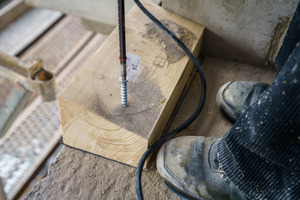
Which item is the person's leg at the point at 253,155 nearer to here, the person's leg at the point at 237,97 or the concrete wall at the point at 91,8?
the person's leg at the point at 237,97

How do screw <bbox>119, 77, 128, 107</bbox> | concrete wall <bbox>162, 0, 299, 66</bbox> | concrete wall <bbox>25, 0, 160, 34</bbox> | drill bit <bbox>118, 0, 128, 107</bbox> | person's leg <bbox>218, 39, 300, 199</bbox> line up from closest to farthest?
person's leg <bbox>218, 39, 300, 199</bbox> < drill bit <bbox>118, 0, 128, 107</bbox> < screw <bbox>119, 77, 128, 107</bbox> < concrete wall <bbox>162, 0, 299, 66</bbox> < concrete wall <bbox>25, 0, 160, 34</bbox>

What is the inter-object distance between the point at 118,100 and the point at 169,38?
417 mm

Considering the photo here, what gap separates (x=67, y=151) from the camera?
45.3 inches

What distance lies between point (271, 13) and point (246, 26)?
12cm

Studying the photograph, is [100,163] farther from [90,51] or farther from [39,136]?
[90,51]

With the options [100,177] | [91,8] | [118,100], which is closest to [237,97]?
[118,100]

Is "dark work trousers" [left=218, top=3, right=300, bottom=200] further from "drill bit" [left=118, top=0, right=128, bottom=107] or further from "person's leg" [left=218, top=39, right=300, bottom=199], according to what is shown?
"drill bit" [left=118, top=0, right=128, bottom=107]

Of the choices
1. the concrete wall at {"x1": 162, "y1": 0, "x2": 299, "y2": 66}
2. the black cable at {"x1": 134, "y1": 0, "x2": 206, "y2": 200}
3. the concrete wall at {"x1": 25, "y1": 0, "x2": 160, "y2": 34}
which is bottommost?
the concrete wall at {"x1": 25, "y1": 0, "x2": 160, "y2": 34}

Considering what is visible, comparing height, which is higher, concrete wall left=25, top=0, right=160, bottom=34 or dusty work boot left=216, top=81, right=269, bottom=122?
dusty work boot left=216, top=81, right=269, bottom=122

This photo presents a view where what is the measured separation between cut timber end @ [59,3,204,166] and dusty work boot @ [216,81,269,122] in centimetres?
20

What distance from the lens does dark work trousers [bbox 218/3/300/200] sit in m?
0.66

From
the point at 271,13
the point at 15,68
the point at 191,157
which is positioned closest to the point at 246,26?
the point at 271,13

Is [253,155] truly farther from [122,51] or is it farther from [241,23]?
[241,23]

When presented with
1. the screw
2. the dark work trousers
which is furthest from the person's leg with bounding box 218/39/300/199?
the screw
